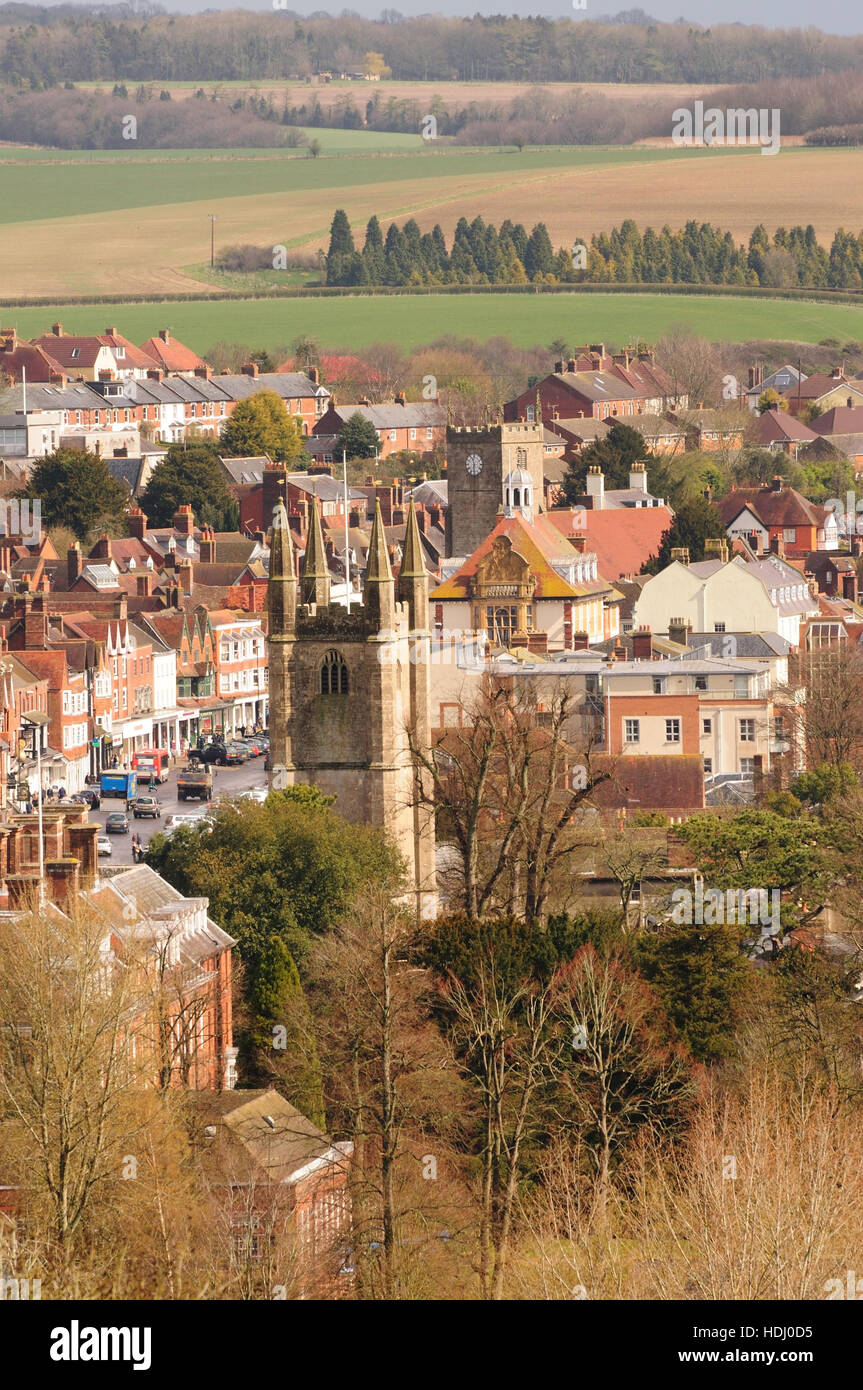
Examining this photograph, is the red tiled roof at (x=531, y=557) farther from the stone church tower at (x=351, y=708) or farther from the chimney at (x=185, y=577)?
the stone church tower at (x=351, y=708)

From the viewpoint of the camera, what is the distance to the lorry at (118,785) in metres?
96.9

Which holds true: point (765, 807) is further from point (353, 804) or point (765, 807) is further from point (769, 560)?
point (769, 560)

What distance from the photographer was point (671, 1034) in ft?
164

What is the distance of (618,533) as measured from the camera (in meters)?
133

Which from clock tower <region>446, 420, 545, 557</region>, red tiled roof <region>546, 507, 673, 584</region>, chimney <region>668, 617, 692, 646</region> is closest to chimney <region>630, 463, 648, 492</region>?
clock tower <region>446, 420, 545, 557</region>

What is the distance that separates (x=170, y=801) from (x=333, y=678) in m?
31.3

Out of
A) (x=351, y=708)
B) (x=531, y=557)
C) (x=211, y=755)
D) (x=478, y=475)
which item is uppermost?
(x=351, y=708)

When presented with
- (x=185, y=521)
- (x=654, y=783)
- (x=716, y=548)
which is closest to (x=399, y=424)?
(x=185, y=521)

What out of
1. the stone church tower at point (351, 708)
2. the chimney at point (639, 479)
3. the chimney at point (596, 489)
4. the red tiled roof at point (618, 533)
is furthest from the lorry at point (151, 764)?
the chimney at point (639, 479)

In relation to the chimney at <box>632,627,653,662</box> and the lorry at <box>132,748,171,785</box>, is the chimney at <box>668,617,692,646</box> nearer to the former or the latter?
the chimney at <box>632,627,653,662</box>

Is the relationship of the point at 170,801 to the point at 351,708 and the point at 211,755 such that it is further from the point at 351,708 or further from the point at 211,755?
the point at 351,708

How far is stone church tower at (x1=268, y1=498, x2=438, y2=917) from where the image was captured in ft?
210

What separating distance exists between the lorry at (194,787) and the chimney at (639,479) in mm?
55557

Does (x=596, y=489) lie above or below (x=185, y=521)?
below
